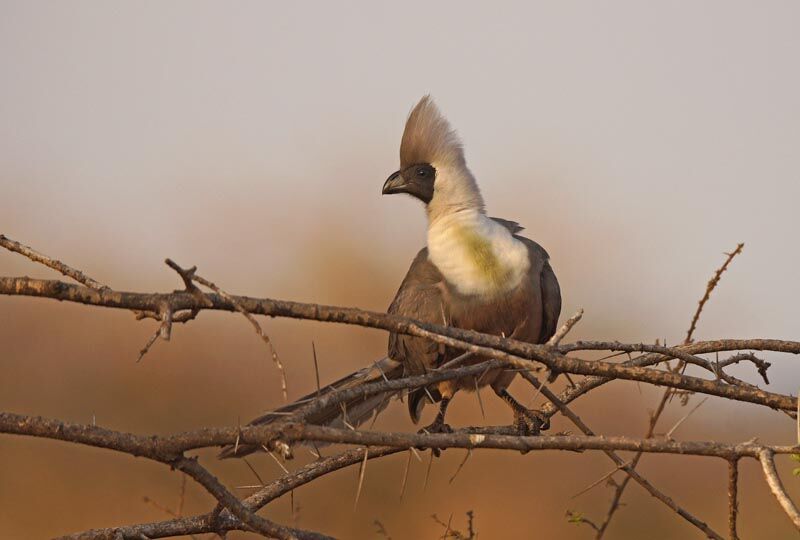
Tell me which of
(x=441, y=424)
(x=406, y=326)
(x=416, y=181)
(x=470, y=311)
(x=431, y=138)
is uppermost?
(x=431, y=138)

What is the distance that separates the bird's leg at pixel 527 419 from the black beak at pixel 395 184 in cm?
144

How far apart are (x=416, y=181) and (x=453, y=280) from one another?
828mm

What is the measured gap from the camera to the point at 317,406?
2230mm

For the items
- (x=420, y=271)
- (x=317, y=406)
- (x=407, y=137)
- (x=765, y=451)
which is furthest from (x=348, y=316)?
(x=407, y=137)

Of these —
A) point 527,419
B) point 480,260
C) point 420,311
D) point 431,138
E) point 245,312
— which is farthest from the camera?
point 431,138

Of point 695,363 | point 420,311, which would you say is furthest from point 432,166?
point 695,363

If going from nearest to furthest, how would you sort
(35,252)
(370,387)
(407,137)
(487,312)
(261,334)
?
(261,334) < (370,387) < (35,252) < (487,312) < (407,137)

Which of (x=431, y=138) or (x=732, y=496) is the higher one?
(x=431, y=138)

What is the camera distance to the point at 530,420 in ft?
15.8

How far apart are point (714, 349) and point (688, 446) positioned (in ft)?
3.00

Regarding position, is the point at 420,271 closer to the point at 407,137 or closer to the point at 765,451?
the point at 407,137

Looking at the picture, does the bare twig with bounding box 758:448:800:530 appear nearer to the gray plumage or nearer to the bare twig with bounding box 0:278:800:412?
the bare twig with bounding box 0:278:800:412

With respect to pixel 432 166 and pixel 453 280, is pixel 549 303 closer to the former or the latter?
pixel 453 280

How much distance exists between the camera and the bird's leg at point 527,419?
15.6 feet
